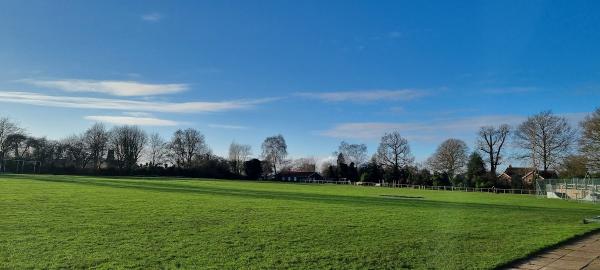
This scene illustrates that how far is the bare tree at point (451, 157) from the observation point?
86188 millimetres

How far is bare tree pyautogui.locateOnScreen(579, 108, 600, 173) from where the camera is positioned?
45500mm

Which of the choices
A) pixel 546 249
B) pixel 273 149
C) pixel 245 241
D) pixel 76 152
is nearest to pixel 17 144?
pixel 76 152

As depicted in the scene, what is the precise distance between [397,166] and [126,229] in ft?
317

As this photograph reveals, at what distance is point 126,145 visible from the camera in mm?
101125

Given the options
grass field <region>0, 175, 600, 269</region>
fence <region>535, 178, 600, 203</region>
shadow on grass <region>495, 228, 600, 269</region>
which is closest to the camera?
grass field <region>0, 175, 600, 269</region>

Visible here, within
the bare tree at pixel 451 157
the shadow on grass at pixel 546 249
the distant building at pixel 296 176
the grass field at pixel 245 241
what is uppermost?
the bare tree at pixel 451 157

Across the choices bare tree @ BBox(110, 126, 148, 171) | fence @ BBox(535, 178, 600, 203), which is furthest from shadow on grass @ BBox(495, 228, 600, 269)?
bare tree @ BBox(110, 126, 148, 171)

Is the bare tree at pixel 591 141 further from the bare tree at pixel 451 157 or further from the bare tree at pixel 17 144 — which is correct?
the bare tree at pixel 17 144

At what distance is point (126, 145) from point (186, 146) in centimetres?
1569

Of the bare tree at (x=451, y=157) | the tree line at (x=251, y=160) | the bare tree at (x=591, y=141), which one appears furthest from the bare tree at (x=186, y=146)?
the bare tree at (x=591, y=141)

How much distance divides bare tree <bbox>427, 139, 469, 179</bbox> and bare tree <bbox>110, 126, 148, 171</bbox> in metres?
64.3

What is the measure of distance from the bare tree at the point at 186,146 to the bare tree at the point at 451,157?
56.9 m

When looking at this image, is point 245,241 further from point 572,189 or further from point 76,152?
point 76,152

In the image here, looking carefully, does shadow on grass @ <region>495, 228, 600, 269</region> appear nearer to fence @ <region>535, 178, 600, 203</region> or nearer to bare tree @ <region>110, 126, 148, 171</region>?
fence @ <region>535, 178, 600, 203</region>
